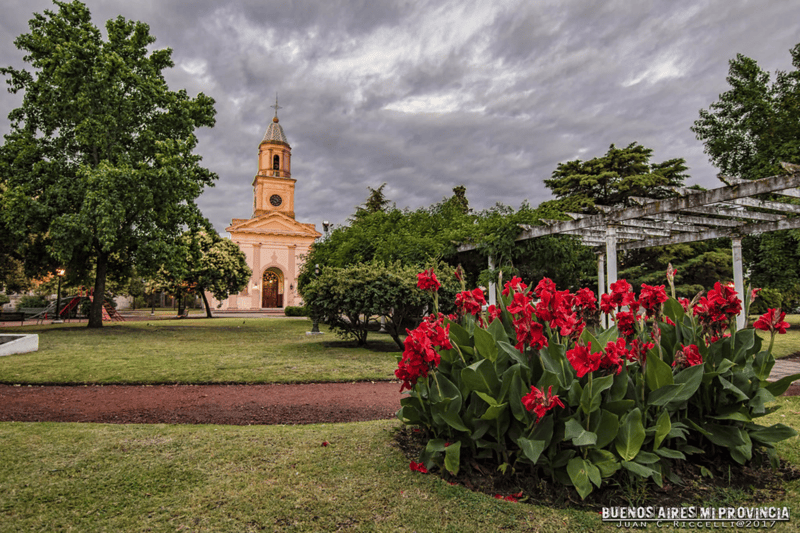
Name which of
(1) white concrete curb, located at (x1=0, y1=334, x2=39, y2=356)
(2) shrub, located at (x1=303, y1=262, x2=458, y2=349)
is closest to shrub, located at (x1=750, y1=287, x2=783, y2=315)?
(2) shrub, located at (x1=303, y1=262, x2=458, y2=349)

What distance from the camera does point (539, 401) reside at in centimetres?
230

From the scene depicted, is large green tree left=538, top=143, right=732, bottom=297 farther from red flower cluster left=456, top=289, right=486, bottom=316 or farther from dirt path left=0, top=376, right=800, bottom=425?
red flower cluster left=456, top=289, right=486, bottom=316

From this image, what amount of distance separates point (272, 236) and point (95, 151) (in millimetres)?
32285

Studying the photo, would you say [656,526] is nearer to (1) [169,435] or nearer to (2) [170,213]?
(1) [169,435]

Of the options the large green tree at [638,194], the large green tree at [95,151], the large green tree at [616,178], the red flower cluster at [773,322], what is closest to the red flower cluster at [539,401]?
the red flower cluster at [773,322]

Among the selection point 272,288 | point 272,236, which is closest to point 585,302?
point 272,236

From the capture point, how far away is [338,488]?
107 inches

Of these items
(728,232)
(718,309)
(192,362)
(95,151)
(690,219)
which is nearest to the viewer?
(718,309)

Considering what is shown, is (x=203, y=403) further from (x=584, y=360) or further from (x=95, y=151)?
(x=95, y=151)

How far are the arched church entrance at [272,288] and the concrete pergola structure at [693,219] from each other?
1510 inches

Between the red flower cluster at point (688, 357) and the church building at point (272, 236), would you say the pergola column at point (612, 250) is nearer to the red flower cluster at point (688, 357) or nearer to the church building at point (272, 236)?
the red flower cluster at point (688, 357)

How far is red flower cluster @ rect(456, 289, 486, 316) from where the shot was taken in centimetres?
317

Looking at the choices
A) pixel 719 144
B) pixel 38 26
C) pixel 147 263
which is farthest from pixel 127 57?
pixel 719 144

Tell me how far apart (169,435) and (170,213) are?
14.1 metres
